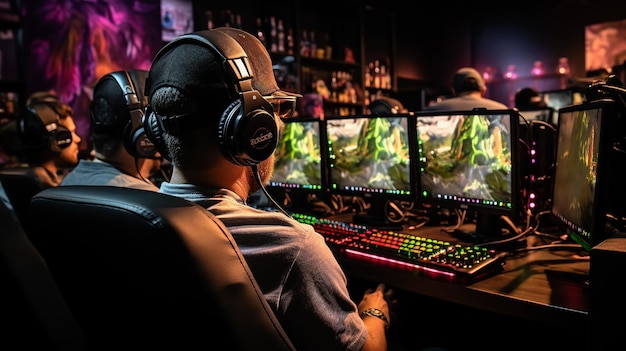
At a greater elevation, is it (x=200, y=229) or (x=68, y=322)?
(x=200, y=229)

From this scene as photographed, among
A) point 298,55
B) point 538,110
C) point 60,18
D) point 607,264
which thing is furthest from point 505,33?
point 607,264

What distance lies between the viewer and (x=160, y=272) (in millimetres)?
707

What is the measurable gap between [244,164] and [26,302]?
46cm

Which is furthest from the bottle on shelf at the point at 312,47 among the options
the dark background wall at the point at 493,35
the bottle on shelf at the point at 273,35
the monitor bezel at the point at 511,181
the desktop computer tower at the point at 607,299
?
the desktop computer tower at the point at 607,299

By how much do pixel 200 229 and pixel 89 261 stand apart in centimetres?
22

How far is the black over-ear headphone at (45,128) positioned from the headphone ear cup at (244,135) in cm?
186

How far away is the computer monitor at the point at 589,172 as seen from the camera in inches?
51.1

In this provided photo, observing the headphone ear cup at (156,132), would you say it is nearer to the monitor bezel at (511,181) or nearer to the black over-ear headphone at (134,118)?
the black over-ear headphone at (134,118)

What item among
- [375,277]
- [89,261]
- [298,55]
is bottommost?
[375,277]

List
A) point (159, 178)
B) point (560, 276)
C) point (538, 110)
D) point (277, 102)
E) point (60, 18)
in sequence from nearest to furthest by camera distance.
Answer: point (277, 102)
point (560, 276)
point (159, 178)
point (538, 110)
point (60, 18)

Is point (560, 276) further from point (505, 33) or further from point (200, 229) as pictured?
point (505, 33)

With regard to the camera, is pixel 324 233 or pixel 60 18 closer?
pixel 324 233

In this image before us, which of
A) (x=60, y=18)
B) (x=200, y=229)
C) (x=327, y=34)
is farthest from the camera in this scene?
(x=327, y=34)

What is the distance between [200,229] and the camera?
0.72 m
